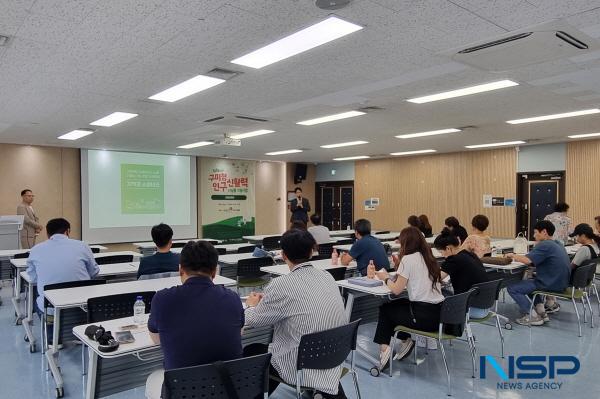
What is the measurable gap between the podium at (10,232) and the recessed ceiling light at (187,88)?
4.69 m

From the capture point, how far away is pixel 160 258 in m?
4.21

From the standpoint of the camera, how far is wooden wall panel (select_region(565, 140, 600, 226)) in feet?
30.1

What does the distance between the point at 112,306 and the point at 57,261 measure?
1.13 m

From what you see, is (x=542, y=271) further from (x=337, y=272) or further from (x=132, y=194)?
(x=132, y=194)

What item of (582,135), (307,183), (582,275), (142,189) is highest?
(582,135)

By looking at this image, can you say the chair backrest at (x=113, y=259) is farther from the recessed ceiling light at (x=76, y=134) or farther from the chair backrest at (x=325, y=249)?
the recessed ceiling light at (x=76, y=134)

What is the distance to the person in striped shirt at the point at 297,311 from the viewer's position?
236 centimetres

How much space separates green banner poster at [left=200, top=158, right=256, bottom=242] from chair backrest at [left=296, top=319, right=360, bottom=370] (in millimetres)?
10624

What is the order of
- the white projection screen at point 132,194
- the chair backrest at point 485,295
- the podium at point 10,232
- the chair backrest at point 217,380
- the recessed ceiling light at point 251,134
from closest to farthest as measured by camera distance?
the chair backrest at point 217,380 → the chair backrest at point 485,295 → the podium at point 10,232 → the recessed ceiling light at point 251,134 → the white projection screen at point 132,194

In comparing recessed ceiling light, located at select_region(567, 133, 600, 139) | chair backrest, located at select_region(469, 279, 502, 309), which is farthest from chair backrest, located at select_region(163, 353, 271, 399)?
recessed ceiling light, located at select_region(567, 133, 600, 139)

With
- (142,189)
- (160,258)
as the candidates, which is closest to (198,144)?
(142,189)

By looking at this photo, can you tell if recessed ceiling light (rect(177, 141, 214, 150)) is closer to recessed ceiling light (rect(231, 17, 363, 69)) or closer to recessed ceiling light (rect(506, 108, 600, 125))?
recessed ceiling light (rect(231, 17, 363, 69))

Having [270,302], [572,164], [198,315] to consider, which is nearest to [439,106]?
[270,302]

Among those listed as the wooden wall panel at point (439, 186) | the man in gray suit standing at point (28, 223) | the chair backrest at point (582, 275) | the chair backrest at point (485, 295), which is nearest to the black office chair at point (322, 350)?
the chair backrest at point (485, 295)
